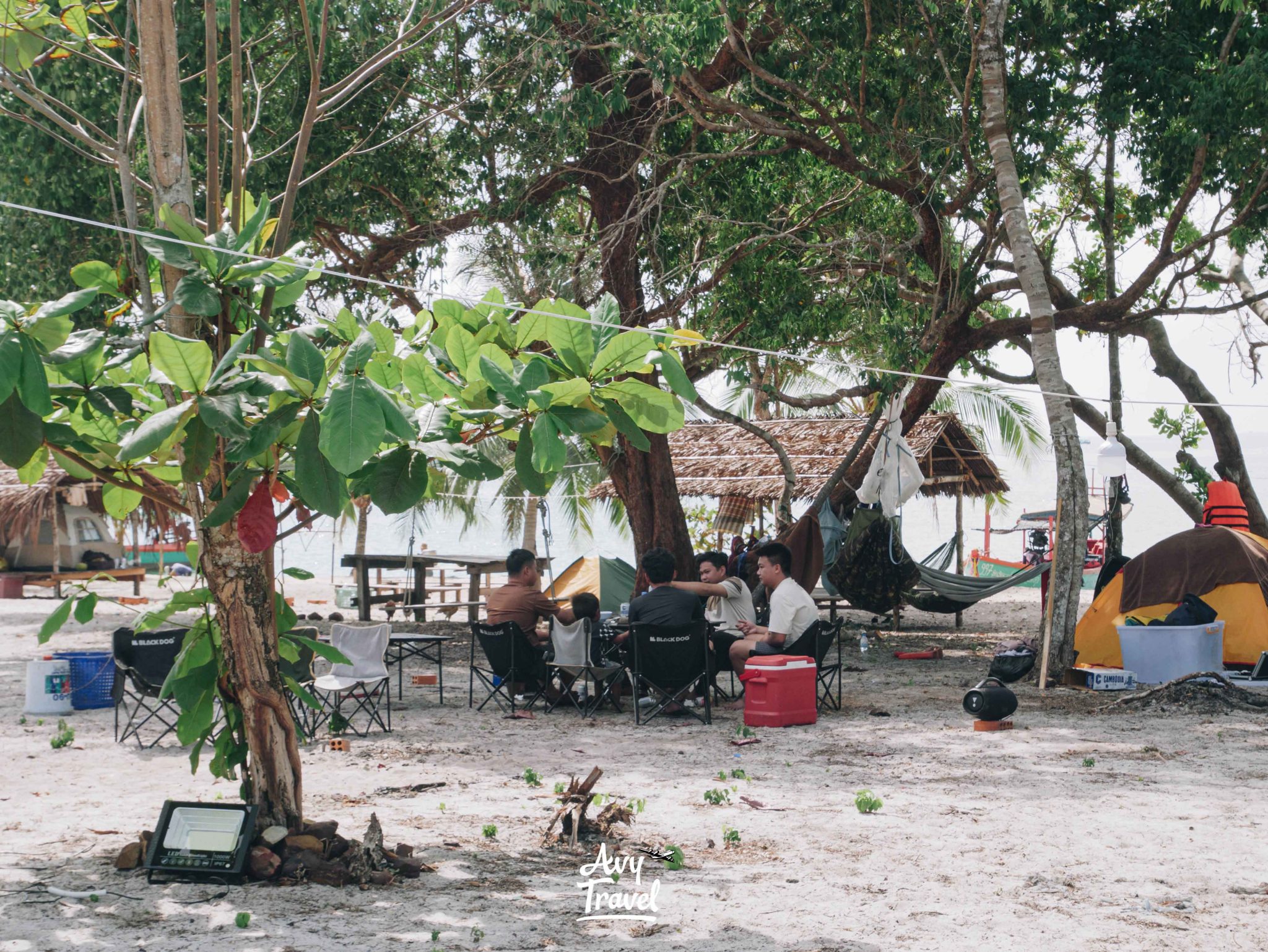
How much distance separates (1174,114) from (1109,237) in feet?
8.14

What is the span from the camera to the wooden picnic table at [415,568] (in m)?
13.9

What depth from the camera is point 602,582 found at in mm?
12883

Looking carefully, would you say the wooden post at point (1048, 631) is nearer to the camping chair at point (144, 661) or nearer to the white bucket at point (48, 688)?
the camping chair at point (144, 661)

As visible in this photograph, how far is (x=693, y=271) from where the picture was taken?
9.93 metres

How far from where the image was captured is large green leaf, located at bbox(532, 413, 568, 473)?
3023 mm

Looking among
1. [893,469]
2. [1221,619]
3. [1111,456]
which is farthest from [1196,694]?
[893,469]

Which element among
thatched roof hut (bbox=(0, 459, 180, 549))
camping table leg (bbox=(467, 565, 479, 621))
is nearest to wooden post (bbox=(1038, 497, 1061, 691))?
camping table leg (bbox=(467, 565, 479, 621))

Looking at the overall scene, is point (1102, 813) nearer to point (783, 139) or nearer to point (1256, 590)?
point (1256, 590)

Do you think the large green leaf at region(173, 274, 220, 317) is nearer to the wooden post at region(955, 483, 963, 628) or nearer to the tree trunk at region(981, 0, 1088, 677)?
the tree trunk at region(981, 0, 1088, 677)

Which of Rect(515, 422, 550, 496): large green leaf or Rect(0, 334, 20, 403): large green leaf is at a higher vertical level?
Rect(0, 334, 20, 403): large green leaf

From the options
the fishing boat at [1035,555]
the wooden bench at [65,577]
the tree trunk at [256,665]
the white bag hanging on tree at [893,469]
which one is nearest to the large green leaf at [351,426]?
the tree trunk at [256,665]

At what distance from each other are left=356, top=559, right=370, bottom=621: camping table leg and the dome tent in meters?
2.28

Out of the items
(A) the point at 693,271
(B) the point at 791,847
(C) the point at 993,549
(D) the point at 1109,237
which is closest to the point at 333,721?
(B) the point at 791,847

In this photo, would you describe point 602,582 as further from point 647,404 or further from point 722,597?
point 647,404
